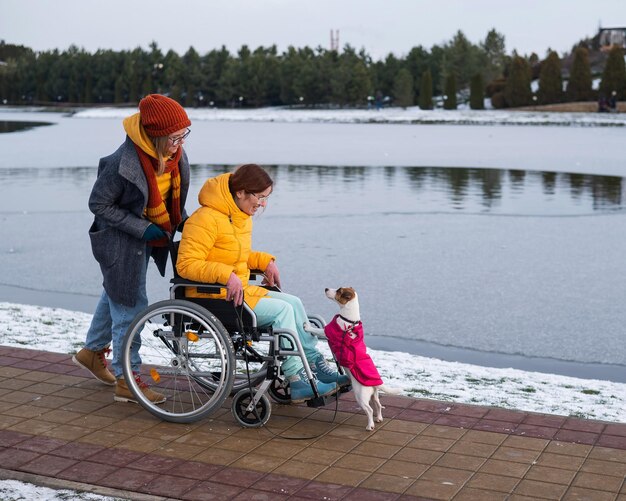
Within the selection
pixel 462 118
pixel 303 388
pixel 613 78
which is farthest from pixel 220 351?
pixel 613 78

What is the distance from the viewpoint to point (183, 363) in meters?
4.79

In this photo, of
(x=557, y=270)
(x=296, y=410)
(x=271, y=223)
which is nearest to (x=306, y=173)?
(x=271, y=223)

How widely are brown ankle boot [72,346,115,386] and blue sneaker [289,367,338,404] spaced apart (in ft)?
4.00

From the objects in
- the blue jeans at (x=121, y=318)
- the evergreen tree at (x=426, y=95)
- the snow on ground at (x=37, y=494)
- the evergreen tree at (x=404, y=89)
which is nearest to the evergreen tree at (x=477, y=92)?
the evergreen tree at (x=426, y=95)

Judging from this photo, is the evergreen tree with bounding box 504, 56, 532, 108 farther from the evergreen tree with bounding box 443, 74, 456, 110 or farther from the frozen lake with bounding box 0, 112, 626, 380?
the frozen lake with bounding box 0, 112, 626, 380

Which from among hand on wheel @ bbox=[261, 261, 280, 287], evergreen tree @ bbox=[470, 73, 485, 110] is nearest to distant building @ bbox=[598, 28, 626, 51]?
evergreen tree @ bbox=[470, 73, 485, 110]

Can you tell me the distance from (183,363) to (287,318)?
1.97 feet

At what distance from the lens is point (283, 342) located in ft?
15.7

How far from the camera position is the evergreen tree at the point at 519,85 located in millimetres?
64062

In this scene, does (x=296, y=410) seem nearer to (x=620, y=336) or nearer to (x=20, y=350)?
(x=20, y=350)

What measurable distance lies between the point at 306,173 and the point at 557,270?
37.3 ft

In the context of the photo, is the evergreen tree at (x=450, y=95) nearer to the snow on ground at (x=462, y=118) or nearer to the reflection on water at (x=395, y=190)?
the snow on ground at (x=462, y=118)

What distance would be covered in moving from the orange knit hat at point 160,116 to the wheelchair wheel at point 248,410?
4.43ft

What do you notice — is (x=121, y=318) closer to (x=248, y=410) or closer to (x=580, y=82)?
(x=248, y=410)
